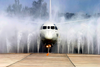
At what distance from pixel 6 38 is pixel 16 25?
367 centimetres

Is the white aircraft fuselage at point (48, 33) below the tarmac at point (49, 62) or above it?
above

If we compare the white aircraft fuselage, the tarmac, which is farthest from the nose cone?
the tarmac

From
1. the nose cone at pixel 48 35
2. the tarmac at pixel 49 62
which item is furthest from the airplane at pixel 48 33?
the tarmac at pixel 49 62

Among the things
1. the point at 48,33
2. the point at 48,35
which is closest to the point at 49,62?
the point at 48,35

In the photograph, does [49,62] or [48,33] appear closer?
[49,62]

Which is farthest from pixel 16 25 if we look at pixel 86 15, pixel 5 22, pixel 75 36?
pixel 86 15

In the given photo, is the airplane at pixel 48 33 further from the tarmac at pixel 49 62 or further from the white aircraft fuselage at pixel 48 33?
the tarmac at pixel 49 62

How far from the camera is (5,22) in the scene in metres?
36.2

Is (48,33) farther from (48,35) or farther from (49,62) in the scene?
(49,62)

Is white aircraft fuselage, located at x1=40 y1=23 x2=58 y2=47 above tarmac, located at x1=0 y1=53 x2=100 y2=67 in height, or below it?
above

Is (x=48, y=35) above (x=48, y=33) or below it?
below

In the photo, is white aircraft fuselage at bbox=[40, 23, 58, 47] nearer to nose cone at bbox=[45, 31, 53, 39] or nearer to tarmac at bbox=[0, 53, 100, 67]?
nose cone at bbox=[45, 31, 53, 39]

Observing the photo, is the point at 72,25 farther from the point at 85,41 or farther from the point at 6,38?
the point at 6,38

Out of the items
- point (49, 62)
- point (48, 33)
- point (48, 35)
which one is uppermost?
point (48, 33)
